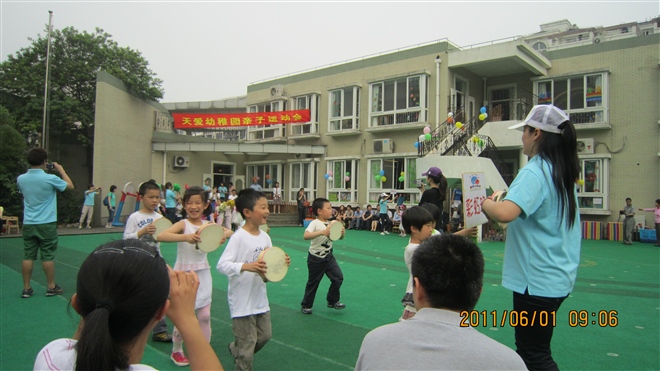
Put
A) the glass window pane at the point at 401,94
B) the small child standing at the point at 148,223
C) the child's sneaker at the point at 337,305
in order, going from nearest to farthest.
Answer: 1. the small child standing at the point at 148,223
2. the child's sneaker at the point at 337,305
3. the glass window pane at the point at 401,94

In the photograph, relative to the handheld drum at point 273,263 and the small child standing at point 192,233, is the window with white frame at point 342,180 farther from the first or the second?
the handheld drum at point 273,263

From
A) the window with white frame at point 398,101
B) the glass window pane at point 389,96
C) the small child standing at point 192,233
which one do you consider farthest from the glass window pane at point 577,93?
the small child standing at point 192,233

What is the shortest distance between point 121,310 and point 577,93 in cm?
1939

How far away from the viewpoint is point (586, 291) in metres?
6.96

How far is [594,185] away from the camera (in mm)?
16359

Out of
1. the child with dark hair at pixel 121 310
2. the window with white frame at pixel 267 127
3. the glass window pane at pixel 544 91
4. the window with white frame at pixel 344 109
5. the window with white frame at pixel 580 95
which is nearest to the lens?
the child with dark hair at pixel 121 310

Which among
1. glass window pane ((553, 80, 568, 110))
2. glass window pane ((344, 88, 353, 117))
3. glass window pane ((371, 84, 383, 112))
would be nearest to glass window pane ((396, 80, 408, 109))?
glass window pane ((371, 84, 383, 112))

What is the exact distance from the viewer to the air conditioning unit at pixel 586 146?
16.3 m

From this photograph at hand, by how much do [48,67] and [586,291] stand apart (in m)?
20.1

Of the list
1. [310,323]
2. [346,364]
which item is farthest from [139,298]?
[310,323]

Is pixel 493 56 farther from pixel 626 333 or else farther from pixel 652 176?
pixel 626 333

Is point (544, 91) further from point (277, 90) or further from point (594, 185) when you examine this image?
point (277, 90)

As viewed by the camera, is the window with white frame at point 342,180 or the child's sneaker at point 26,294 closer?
the child's sneaker at point 26,294

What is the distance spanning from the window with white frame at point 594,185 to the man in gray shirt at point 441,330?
16.9 meters
